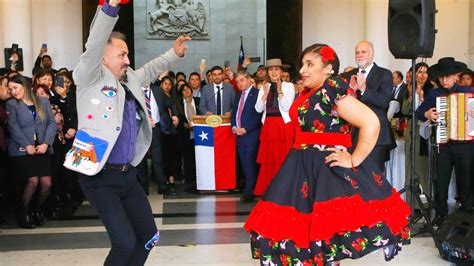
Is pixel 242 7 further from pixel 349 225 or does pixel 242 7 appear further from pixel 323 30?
pixel 349 225

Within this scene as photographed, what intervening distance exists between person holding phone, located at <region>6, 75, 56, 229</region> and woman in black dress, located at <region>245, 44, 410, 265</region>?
3.65 m

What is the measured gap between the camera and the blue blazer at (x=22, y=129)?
6.89 m

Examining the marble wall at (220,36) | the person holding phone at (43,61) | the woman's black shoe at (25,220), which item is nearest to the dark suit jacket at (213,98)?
the person holding phone at (43,61)

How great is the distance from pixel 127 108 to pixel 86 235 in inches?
121

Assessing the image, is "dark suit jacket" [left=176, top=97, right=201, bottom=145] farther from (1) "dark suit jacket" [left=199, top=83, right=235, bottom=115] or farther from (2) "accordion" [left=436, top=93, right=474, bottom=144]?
(2) "accordion" [left=436, top=93, right=474, bottom=144]

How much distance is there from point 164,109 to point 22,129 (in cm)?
291

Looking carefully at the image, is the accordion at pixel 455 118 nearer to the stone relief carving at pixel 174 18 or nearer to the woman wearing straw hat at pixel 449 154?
the woman wearing straw hat at pixel 449 154

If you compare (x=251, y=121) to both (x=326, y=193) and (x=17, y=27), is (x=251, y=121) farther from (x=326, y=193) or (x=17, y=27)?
(x=17, y=27)

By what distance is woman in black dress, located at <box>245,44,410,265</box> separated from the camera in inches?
150

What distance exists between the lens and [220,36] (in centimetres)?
1862

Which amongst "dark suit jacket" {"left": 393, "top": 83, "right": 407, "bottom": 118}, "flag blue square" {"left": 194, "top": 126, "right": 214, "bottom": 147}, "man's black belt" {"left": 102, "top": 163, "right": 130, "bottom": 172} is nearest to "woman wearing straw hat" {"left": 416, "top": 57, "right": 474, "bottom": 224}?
"dark suit jacket" {"left": 393, "top": 83, "right": 407, "bottom": 118}

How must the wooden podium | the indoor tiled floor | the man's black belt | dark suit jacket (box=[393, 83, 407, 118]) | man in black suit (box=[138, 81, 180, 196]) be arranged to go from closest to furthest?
the man's black belt
the indoor tiled floor
dark suit jacket (box=[393, 83, 407, 118])
man in black suit (box=[138, 81, 180, 196])
the wooden podium

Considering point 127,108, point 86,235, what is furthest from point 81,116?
point 86,235

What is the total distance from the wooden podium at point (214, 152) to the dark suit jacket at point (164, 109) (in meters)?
0.37
